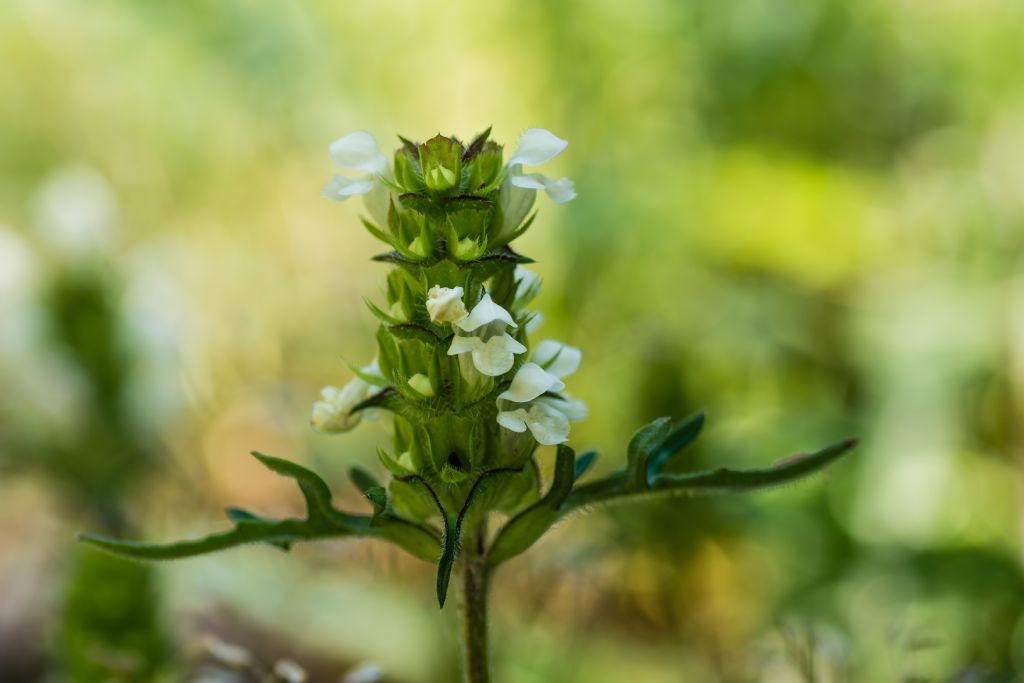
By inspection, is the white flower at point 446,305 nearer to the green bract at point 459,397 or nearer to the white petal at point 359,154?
the green bract at point 459,397

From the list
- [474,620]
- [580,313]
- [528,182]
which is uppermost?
[580,313]

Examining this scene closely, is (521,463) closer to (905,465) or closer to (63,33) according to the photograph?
(905,465)

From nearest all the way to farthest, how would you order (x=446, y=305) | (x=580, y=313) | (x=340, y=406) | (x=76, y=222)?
(x=446, y=305) → (x=340, y=406) → (x=76, y=222) → (x=580, y=313)

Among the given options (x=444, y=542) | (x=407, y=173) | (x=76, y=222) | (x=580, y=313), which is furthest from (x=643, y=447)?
(x=580, y=313)

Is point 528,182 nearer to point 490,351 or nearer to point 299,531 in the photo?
point 490,351

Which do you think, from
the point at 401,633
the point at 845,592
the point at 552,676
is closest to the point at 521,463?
the point at 552,676

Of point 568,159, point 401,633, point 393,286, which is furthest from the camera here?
point 568,159
